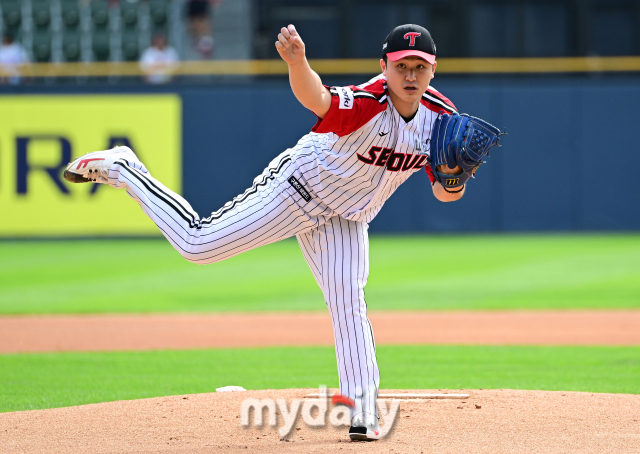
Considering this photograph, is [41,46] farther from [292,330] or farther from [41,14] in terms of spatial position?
[292,330]

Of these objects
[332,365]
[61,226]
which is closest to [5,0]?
[61,226]

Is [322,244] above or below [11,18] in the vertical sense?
below

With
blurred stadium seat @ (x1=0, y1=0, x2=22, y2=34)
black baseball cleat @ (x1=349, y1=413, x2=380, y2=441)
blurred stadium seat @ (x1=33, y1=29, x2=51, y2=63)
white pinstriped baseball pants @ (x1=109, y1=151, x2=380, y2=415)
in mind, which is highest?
blurred stadium seat @ (x1=0, y1=0, x2=22, y2=34)

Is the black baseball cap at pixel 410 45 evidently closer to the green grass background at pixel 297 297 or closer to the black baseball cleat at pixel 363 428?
the black baseball cleat at pixel 363 428

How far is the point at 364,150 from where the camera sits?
3.19 metres

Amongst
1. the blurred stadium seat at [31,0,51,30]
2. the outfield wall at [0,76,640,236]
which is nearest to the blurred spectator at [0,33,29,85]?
the blurred stadium seat at [31,0,51,30]

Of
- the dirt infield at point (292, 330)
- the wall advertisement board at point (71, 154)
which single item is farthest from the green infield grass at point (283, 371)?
the wall advertisement board at point (71, 154)

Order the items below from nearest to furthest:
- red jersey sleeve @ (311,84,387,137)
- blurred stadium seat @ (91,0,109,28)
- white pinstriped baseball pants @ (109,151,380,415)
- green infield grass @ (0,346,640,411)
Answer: red jersey sleeve @ (311,84,387,137), white pinstriped baseball pants @ (109,151,380,415), green infield grass @ (0,346,640,411), blurred stadium seat @ (91,0,109,28)

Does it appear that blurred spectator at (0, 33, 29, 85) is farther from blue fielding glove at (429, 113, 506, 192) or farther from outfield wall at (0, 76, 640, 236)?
blue fielding glove at (429, 113, 506, 192)

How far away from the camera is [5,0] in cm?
1557

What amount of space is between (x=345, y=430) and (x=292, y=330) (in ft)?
11.7

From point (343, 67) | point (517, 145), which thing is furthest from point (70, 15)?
point (517, 145)

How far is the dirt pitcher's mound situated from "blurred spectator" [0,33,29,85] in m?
11.3

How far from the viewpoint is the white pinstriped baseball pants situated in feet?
11.0
